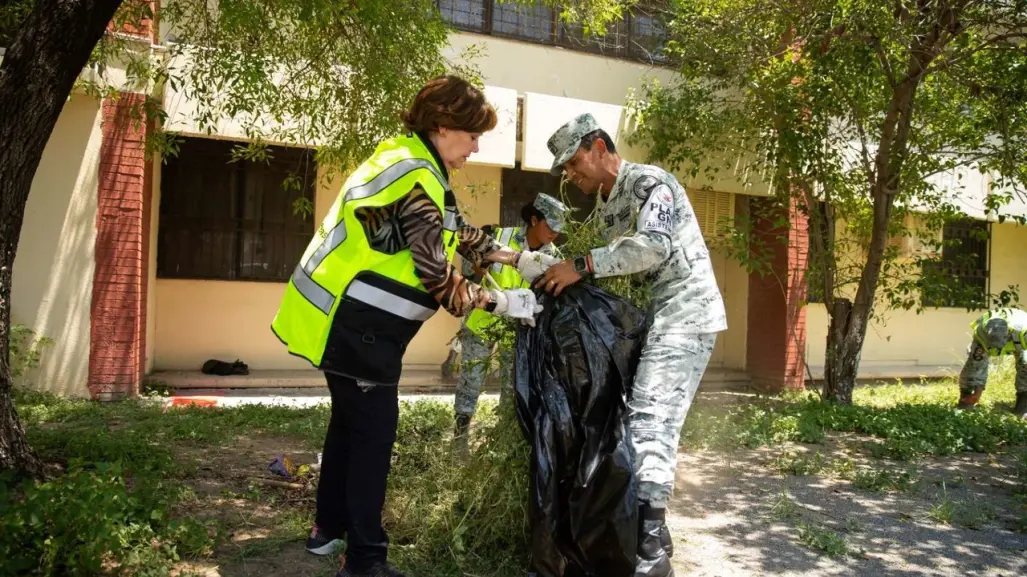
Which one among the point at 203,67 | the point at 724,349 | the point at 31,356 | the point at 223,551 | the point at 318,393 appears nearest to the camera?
the point at 223,551

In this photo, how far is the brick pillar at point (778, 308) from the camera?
9867 millimetres

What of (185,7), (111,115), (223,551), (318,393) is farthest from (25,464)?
(318,393)

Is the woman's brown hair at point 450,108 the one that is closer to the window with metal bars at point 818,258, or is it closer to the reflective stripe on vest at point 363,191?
the reflective stripe on vest at point 363,191

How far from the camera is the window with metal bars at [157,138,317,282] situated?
8617 mm

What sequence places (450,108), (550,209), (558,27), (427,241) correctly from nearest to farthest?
(427,241)
(450,108)
(550,209)
(558,27)

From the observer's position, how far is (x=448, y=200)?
9.68 ft

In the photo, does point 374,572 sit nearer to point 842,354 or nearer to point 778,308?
point 842,354

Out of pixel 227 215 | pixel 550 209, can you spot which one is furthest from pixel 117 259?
pixel 550 209

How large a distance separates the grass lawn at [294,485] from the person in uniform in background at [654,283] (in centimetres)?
50

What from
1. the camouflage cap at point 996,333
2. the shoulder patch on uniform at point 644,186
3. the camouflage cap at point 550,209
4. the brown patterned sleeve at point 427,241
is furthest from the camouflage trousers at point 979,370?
the brown patterned sleeve at point 427,241

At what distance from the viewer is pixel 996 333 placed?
8.34 metres

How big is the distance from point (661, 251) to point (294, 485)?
7.85 ft

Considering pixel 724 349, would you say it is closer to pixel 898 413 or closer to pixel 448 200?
pixel 898 413

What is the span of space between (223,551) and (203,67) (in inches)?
148
